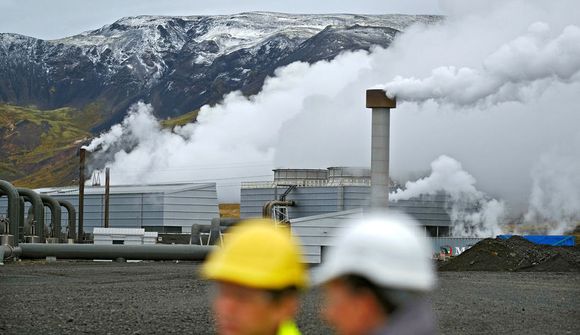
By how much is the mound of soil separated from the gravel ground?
10745 mm

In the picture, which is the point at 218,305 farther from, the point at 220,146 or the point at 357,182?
the point at 220,146

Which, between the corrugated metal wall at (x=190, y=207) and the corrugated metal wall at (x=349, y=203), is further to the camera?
the corrugated metal wall at (x=190, y=207)

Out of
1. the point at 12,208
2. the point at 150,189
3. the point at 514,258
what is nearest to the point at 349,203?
the point at 150,189

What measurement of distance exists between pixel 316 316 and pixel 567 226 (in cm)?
6918


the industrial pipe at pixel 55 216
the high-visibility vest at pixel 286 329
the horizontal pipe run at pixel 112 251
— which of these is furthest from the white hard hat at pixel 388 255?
the industrial pipe at pixel 55 216

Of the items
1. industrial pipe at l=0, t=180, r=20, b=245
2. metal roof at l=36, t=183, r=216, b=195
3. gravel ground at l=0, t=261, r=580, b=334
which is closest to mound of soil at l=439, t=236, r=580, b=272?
gravel ground at l=0, t=261, r=580, b=334

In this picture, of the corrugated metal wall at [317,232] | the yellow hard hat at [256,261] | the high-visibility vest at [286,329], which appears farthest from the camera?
the corrugated metal wall at [317,232]

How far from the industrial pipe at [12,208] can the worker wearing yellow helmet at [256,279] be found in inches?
1660

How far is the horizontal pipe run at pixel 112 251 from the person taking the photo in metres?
43.8

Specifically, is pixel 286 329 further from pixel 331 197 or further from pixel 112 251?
pixel 331 197

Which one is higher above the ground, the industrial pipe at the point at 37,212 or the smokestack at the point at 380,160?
the smokestack at the point at 380,160

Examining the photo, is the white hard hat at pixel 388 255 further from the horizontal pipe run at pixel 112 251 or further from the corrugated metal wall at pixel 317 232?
the corrugated metal wall at pixel 317 232

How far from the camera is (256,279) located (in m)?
2.11

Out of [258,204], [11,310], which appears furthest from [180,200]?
[11,310]
